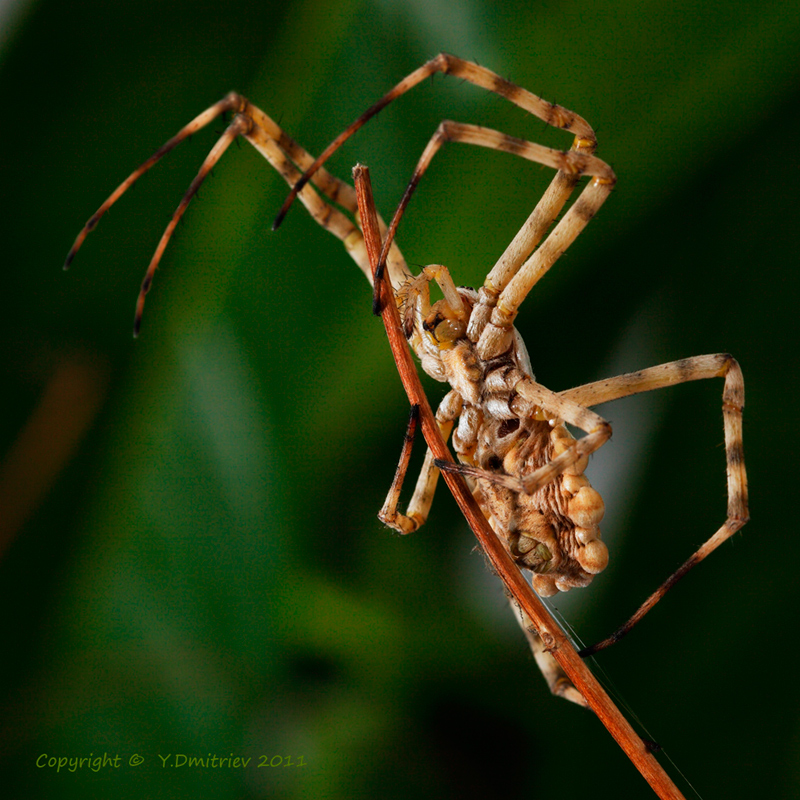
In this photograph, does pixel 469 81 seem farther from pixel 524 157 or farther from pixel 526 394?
pixel 526 394

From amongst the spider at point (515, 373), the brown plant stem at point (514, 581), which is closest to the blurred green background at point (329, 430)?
the spider at point (515, 373)

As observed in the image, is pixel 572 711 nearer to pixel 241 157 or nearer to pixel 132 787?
pixel 132 787

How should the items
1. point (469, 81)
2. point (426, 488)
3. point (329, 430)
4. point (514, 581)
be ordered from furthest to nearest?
point (329, 430) < point (426, 488) < point (469, 81) < point (514, 581)

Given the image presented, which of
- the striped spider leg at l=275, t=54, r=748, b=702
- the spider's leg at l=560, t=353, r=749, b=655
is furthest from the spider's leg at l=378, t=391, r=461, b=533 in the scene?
the spider's leg at l=560, t=353, r=749, b=655

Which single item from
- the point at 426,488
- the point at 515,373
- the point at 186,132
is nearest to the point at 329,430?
the point at 426,488

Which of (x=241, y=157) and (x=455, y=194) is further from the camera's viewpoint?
(x=241, y=157)

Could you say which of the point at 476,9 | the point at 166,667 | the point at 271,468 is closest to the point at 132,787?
the point at 166,667
